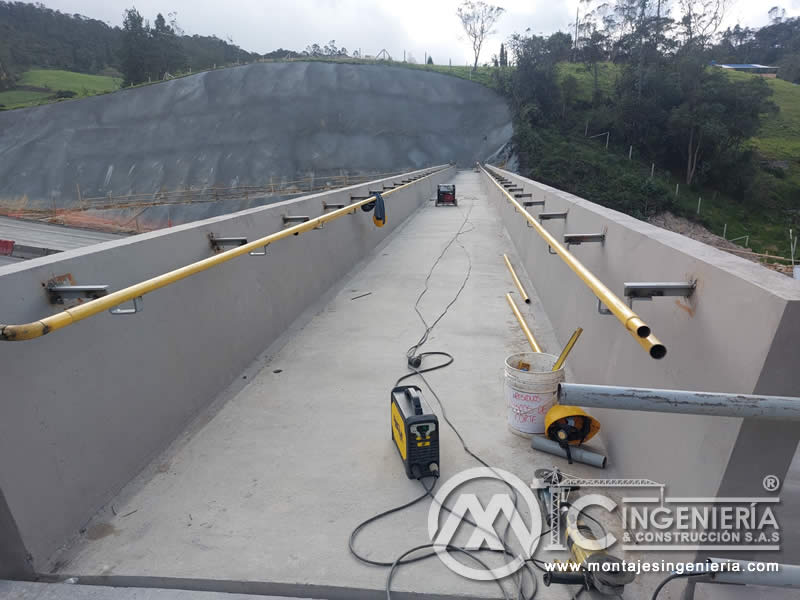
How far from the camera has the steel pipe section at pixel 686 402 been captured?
A: 1.29m

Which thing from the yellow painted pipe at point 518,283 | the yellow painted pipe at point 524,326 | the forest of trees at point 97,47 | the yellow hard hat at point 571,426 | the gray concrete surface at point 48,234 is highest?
the forest of trees at point 97,47

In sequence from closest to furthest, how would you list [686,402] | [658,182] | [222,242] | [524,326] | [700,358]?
[686,402]
[700,358]
[222,242]
[524,326]
[658,182]

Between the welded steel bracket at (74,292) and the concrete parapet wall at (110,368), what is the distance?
0.16 ft

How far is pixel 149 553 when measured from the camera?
201 cm

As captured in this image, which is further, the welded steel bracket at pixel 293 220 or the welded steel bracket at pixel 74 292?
the welded steel bracket at pixel 293 220

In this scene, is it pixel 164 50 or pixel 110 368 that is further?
pixel 164 50

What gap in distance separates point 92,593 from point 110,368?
0.95 metres

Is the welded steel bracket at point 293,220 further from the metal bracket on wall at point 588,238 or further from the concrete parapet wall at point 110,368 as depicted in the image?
the metal bracket on wall at point 588,238

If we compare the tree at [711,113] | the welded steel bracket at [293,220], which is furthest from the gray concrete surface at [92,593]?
the tree at [711,113]

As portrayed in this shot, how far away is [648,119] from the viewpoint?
41.0 metres

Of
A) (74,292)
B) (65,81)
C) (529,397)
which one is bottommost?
(529,397)

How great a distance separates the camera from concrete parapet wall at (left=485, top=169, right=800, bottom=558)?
4.71 ft

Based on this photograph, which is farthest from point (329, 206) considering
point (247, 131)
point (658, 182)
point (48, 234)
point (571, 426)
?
point (658, 182)

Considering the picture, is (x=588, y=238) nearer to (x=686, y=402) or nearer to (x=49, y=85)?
(x=686, y=402)
